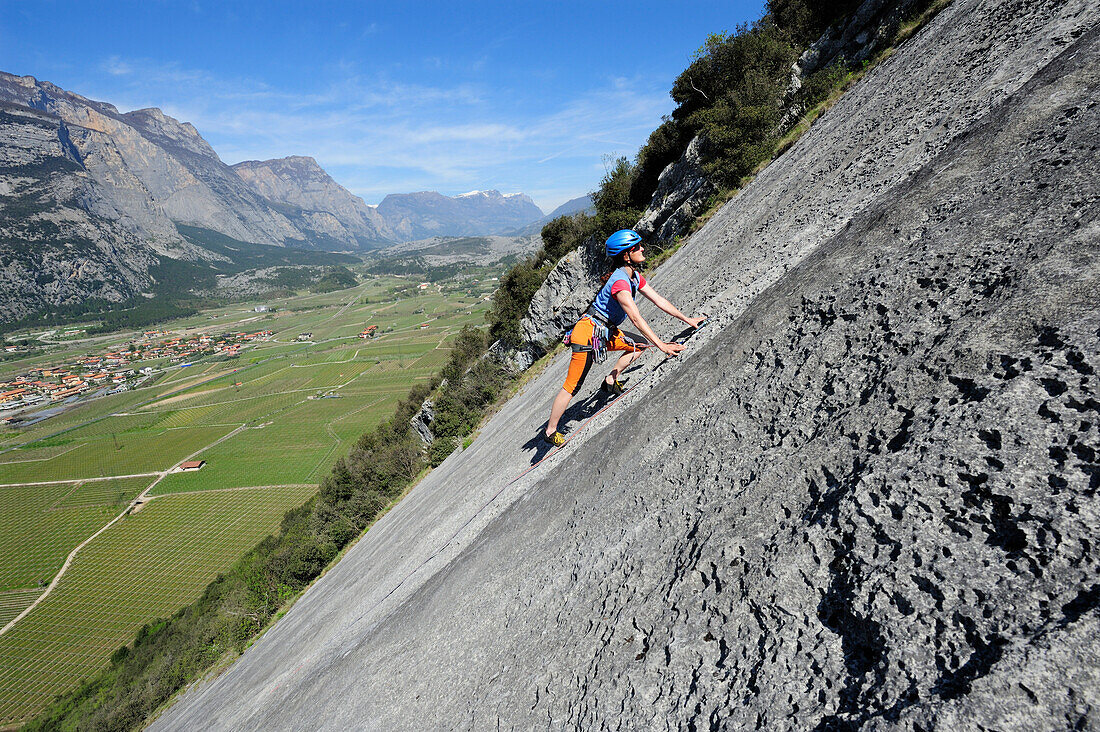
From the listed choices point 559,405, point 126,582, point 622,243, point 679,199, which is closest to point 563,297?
point 679,199

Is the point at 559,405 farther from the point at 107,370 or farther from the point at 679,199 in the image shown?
the point at 107,370

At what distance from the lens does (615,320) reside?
21.1ft

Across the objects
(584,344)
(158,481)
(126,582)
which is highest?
(158,481)

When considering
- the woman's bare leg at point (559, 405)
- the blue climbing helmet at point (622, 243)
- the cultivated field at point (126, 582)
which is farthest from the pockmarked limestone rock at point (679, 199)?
the cultivated field at point (126, 582)

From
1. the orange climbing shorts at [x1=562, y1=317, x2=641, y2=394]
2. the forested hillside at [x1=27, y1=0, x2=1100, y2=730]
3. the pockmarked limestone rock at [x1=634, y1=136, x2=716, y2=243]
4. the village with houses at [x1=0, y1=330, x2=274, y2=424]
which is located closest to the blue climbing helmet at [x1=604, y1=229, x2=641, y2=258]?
the orange climbing shorts at [x1=562, y1=317, x2=641, y2=394]

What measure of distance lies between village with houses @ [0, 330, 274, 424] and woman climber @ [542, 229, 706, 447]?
594ft

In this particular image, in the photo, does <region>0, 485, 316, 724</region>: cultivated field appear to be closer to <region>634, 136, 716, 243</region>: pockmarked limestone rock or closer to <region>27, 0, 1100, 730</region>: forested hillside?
<region>27, 0, 1100, 730</region>: forested hillside

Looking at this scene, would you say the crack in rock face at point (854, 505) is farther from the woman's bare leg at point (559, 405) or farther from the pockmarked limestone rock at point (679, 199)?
the pockmarked limestone rock at point (679, 199)

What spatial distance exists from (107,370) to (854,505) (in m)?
213

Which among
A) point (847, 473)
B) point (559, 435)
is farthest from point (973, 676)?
point (559, 435)

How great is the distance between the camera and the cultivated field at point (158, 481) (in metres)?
50.7

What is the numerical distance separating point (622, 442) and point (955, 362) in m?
3.23

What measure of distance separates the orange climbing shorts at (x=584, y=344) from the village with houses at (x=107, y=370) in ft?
594

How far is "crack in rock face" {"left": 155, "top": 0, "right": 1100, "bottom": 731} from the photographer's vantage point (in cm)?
178
